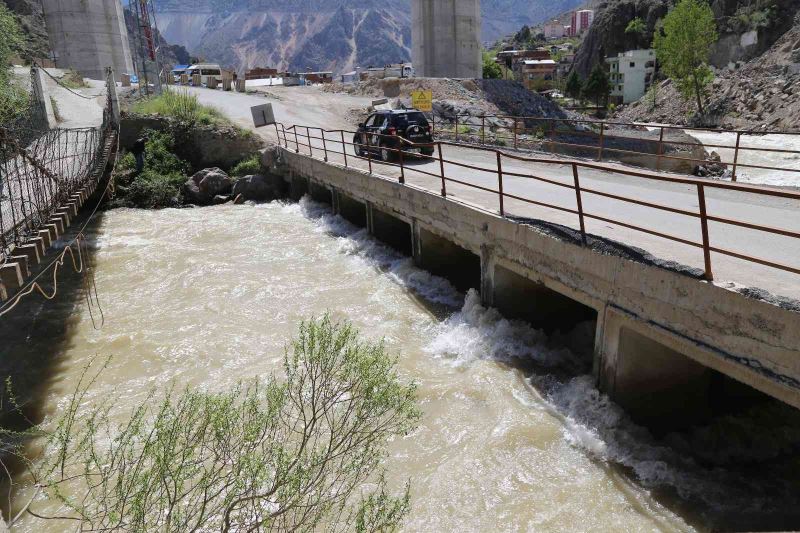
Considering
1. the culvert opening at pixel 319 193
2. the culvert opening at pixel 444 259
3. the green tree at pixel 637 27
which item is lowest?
the culvert opening at pixel 444 259

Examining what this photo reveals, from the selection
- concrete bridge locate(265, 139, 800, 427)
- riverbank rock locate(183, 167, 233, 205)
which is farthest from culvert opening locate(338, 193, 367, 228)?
riverbank rock locate(183, 167, 233, 205)

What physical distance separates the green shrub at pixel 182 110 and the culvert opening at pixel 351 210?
436 inches

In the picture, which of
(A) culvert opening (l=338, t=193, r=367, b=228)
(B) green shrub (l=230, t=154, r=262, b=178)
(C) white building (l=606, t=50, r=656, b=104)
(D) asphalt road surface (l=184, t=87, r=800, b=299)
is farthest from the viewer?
(C) white building (l=606, t=50, r=656, b=104)

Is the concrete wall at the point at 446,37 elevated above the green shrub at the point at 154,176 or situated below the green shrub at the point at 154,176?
above

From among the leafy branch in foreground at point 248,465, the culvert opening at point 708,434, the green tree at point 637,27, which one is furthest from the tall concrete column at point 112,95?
the green tree at point 637,27

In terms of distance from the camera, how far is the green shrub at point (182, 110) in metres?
25.9

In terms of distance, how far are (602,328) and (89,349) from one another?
8551 mm

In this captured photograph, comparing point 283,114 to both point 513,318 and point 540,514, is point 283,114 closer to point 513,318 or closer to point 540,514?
point 513,318

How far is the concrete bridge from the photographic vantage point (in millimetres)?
5105

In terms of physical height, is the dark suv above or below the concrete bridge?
above

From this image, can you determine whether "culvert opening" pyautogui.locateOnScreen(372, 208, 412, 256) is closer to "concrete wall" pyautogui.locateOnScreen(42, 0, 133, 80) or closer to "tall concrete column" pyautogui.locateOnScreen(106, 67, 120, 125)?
"tall concrete column" pyautogui.locateOnScreen(106, 67, 120, 125)

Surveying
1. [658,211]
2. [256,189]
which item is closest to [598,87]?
[256,189]

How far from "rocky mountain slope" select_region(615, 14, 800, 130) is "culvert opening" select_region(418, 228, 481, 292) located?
42.2 m

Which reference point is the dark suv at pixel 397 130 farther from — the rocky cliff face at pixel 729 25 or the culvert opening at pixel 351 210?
the rocky cliff face at pixel 729 25
